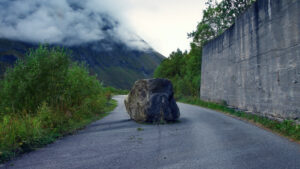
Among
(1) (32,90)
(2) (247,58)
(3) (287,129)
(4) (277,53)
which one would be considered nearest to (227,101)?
(2) (247,58)

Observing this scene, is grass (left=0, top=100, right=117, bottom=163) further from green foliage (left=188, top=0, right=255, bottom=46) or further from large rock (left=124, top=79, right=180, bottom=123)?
green foliage (left=188, top=0, right=255, bottom=46)

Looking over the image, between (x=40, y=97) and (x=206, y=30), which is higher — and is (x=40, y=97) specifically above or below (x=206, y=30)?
below

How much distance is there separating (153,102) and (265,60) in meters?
5.32

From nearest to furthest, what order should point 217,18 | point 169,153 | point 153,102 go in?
point 169,153 → point 153,102 → point 217,18

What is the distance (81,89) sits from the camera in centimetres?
1052

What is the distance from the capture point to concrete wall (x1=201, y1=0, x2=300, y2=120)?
7.01 metres

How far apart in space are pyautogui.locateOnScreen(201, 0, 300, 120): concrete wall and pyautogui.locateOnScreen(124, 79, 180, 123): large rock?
409cm

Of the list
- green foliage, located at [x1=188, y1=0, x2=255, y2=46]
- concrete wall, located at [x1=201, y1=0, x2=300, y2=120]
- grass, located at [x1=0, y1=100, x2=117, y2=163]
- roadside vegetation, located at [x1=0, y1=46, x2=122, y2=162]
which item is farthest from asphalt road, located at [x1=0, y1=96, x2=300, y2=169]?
green foliage, located at [x1=188, y1=0, x2=255, y2=46]

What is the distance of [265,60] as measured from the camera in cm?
891

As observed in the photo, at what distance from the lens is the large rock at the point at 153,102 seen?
29.4ft

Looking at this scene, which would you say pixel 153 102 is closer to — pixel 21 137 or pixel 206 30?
pixel 21 137

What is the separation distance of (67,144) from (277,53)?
8.24 metres

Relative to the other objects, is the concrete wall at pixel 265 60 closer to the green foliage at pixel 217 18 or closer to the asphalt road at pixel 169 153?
the asphalt road at pixel 169 153

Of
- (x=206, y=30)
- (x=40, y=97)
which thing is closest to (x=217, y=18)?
(x=206, y=30)
